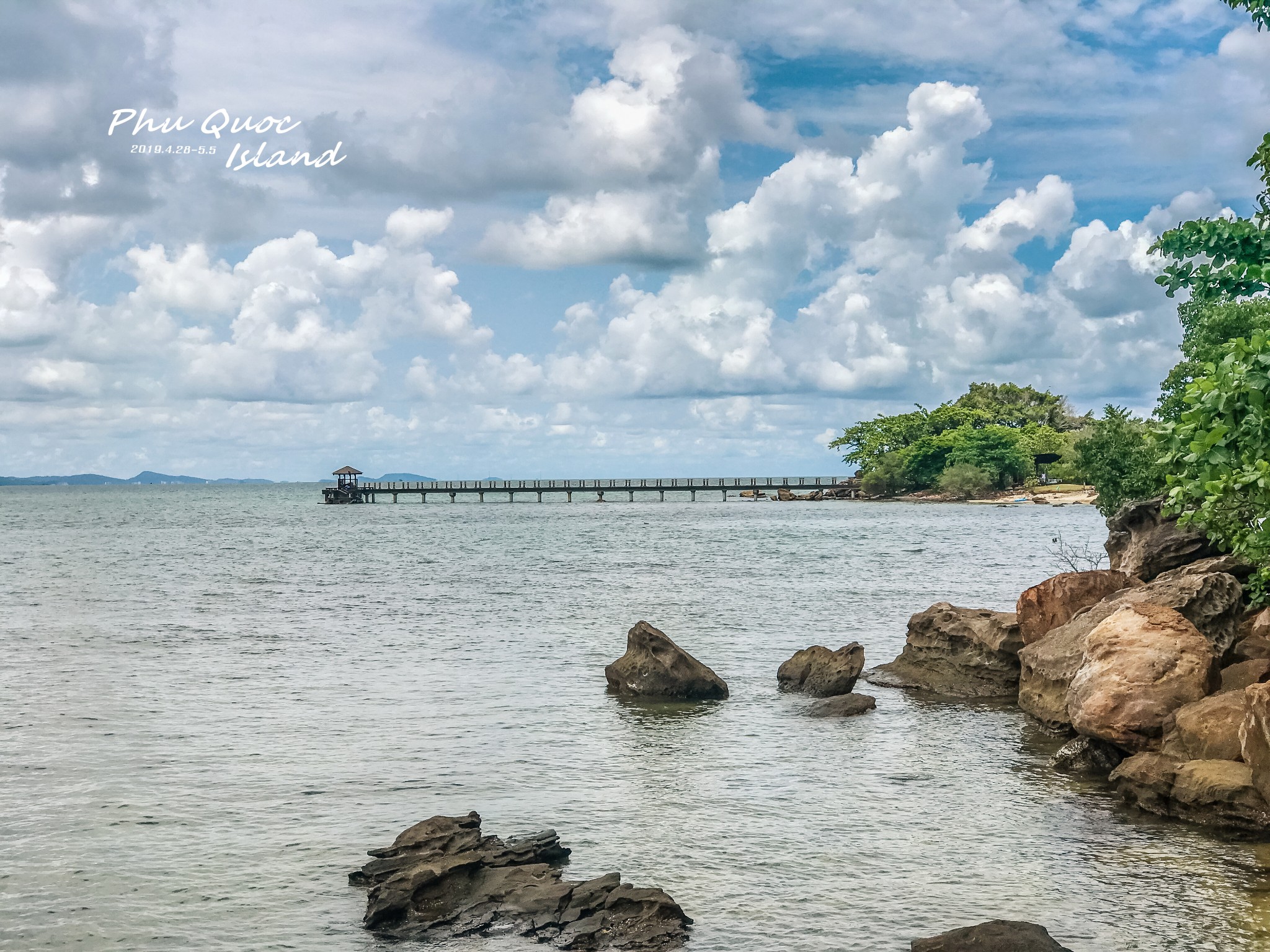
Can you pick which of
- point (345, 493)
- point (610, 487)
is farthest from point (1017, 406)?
point (345, 493)

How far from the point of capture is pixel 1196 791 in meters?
13.7

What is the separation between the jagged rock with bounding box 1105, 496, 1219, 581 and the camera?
71.6 ft

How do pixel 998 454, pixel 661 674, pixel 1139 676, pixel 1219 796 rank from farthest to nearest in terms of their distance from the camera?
pixel 998 454 → pixel 661 674 → pixel 1139 676 → pixel 1219 796

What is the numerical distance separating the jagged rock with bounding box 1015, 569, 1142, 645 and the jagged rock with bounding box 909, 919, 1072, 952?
11998mm

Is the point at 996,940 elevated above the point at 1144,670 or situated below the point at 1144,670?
below

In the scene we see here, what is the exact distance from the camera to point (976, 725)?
20016mm

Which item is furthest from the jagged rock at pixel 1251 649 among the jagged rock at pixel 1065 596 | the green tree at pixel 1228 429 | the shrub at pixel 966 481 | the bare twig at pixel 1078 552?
the shrub at pixel 966 481

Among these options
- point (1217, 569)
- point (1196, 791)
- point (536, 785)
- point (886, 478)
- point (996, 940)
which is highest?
point (886, 478)

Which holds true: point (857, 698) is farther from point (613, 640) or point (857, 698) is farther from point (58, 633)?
point (58, 633)

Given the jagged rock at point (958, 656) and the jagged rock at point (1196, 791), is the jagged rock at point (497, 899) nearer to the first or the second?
the jagged rock at point (1196, 791)

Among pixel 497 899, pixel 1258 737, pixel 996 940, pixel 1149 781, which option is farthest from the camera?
pixel 1149 781

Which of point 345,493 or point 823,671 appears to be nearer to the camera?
point 823,671

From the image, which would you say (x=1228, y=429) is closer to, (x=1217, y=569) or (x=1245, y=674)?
(x=1245, y=674)

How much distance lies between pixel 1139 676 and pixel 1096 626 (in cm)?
272
